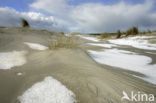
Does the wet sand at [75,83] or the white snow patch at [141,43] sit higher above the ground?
the white snow patch at [141,43]

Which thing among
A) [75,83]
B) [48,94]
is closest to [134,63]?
[75,83]

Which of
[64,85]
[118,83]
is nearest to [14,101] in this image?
[64,85]

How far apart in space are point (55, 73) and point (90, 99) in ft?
2.08

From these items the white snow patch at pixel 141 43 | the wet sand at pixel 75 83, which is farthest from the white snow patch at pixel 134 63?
the white snow patch at pixel 141 43

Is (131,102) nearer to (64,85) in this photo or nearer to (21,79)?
(64,85)

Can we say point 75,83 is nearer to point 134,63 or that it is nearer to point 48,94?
point 48,94

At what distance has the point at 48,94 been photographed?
0.92 meters

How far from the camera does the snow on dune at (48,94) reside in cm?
85

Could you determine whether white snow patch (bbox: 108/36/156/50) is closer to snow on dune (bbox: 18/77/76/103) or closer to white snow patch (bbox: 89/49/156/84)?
white snow patch (bbox: 89/49/156/84)

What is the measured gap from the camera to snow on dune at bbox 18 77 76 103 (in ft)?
2.80

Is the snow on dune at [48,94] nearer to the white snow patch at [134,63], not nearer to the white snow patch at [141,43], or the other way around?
the white snow patch at [134,63]

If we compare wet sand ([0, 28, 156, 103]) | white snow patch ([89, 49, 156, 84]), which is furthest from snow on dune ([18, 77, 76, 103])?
white snow patch ([89, 49, 156, 84])

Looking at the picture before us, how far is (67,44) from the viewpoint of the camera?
2.48 metres

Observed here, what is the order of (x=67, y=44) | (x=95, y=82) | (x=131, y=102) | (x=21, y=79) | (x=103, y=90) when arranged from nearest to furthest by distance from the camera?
(x=131, y=102), (x=103, y=90), (x=95, y=82), (x=21, y=79), (x=67, y=44)
